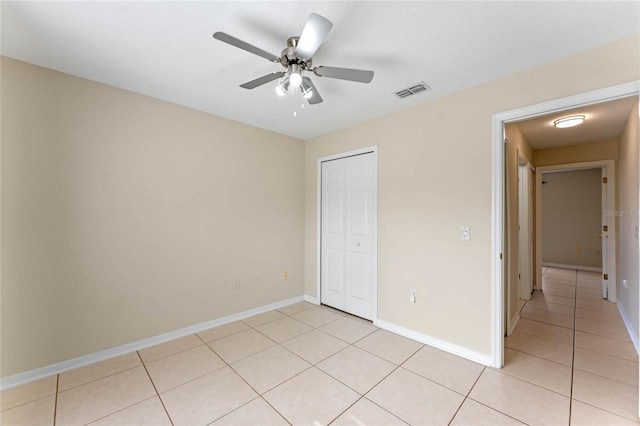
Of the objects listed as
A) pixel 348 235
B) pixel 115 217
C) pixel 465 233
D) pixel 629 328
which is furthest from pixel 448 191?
pixel 115 217

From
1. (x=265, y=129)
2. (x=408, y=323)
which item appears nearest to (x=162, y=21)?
(x=265, y=129)

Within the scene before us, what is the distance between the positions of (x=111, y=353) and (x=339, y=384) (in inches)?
83.1

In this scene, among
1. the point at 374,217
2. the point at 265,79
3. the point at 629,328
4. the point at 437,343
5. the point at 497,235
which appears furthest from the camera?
the point at 374,217

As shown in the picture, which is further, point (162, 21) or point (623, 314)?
point (623, 314)

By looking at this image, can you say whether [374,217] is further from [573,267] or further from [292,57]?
[573,267]

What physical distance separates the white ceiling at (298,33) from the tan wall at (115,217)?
1.18 feet

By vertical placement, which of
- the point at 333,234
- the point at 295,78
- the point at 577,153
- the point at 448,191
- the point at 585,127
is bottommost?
the point at 333,234

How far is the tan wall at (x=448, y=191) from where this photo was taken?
2008 mm

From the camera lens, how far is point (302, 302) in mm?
3996

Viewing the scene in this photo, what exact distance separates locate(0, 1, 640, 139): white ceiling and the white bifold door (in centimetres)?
120

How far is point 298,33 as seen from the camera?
5.65ft

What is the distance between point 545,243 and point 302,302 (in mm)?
6366

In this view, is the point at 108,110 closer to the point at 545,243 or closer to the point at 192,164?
the point at 192,164

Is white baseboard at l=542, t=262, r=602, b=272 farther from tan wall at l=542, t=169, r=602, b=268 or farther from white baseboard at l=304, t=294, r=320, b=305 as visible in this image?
white baseboard at l=304, t=294, r=320, b=305
